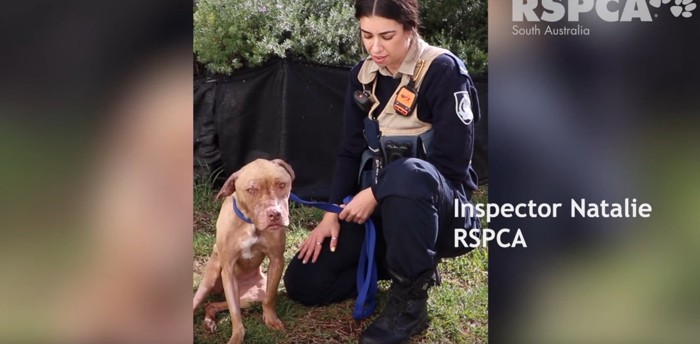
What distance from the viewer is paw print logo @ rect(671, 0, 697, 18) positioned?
315cm

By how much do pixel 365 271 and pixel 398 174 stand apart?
47 cm

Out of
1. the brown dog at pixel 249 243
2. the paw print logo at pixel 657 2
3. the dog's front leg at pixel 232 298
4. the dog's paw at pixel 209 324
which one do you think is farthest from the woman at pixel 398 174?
the paw print logo at pixel 657 2

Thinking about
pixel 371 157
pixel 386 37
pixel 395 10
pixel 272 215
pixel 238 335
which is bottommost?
pixel 238 335

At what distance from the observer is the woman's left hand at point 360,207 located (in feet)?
10.0

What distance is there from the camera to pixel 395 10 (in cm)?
295

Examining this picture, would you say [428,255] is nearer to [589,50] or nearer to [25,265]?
[589,50]

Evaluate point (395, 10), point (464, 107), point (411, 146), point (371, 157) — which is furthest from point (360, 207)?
point (395, 10)

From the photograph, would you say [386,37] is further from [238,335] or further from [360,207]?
[238,335]

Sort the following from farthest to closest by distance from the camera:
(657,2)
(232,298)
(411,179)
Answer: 1. (657,2)
2. (232,298)
3. (411,179)

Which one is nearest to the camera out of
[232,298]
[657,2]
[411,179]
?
[411,179]

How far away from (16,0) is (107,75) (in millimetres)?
507

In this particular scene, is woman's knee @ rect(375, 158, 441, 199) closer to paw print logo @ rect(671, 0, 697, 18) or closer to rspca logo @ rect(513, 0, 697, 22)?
rspca logo @ rect(513, 0, 697, 22)

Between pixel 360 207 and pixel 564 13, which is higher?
pixel 564 13

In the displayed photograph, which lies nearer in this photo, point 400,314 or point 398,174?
point 398,174
